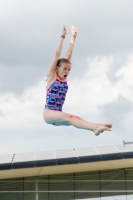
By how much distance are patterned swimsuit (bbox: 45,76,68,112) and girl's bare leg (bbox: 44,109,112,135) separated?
20 cm

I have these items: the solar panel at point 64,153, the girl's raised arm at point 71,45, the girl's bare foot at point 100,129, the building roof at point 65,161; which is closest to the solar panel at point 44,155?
the building roof at point 65,161

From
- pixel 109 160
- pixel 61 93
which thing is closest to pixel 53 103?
pixel 61 93

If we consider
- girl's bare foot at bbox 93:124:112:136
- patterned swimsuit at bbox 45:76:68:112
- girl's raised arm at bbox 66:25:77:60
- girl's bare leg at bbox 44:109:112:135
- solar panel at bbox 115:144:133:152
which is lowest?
girl's bare foot at bbox 93:124:112:136

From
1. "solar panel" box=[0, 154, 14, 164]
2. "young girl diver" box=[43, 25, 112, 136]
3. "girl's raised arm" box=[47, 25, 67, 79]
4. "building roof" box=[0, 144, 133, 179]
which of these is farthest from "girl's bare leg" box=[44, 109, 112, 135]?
"solar panel" box=[0, 154, 14, 164]

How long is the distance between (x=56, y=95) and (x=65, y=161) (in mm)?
7722

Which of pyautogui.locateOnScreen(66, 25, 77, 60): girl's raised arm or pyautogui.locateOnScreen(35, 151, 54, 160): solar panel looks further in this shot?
pyautogui.locateOnScreen(35, 151, 54, 160): solar panel

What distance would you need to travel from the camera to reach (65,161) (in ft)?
72.2

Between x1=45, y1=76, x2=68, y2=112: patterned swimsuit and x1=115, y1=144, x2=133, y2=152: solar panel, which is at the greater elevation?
x1=115, y1=144, x2=133, y2=152: solar panel

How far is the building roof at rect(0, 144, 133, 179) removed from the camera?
21891 mm

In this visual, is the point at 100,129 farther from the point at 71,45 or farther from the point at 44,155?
the point at 44,155

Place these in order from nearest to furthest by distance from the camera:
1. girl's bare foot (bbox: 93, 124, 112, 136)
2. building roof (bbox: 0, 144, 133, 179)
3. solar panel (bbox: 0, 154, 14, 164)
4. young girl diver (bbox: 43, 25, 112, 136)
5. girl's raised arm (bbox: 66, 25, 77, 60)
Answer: girl's bare foot (bbox: 93, 124, 112, 136)
young girl diver (bbox: 43, 25, 112, 136)
girl's raised arm (bbox: 66, 25, 77, 60)
building roof (bbox: 0, 144, 133, 179)
solar panel (bbox: 0, 154, 14, 164)

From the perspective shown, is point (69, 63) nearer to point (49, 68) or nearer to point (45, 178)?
point (49, 68)

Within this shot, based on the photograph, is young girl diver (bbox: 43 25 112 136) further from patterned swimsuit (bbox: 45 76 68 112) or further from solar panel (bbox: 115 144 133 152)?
solar panel (bbox: 115 144 133 152)

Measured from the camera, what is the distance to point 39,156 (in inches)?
893
